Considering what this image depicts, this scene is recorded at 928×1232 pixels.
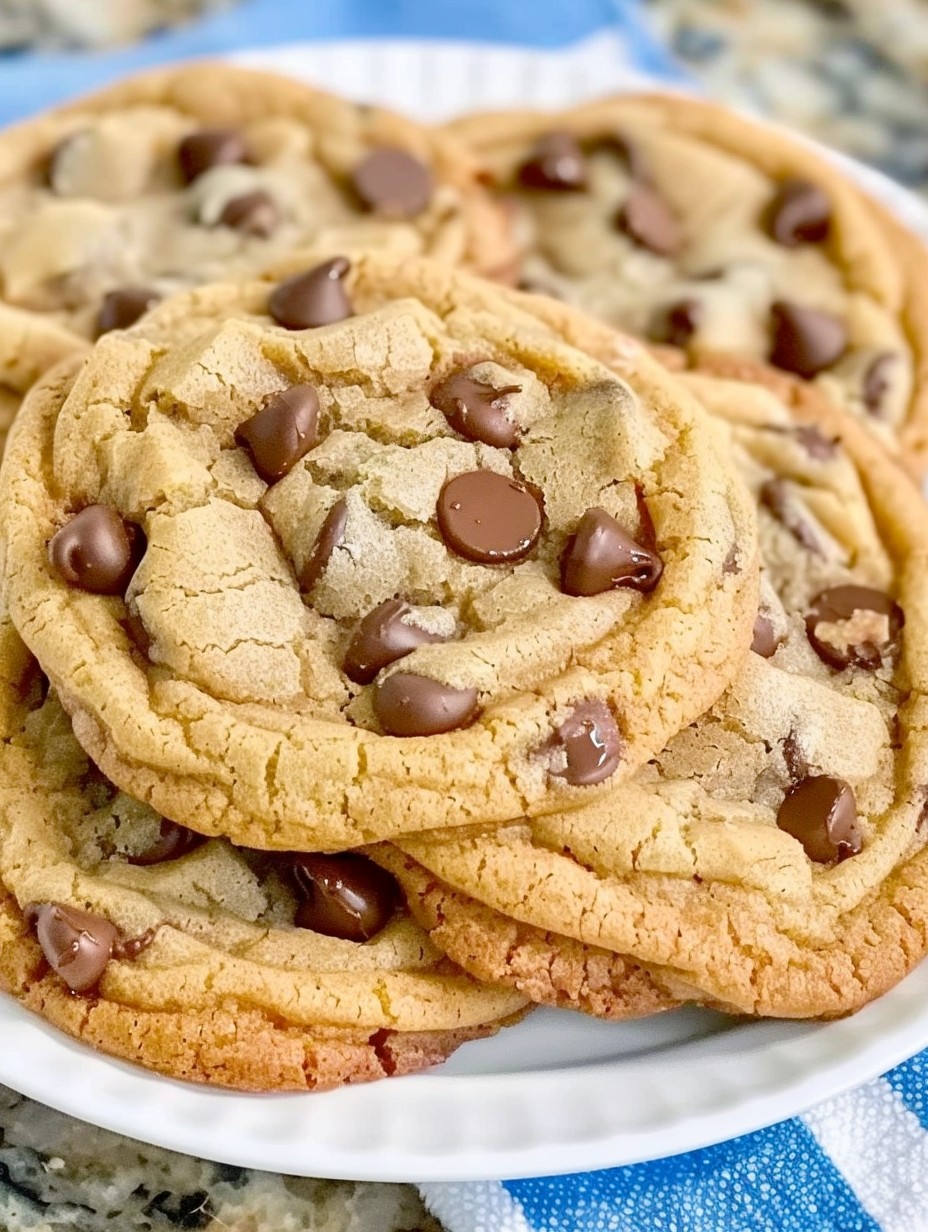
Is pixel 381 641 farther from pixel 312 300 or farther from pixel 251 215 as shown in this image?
pixel 251 215

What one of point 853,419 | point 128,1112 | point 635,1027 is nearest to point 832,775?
point 635,1027

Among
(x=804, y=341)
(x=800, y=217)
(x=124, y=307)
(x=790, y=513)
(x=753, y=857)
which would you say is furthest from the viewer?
(x=800, y=217)

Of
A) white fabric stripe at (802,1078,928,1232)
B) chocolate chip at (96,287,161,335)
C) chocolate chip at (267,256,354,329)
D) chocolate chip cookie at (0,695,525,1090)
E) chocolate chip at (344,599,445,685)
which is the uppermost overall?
chocolate chip at (267,256,354,329)

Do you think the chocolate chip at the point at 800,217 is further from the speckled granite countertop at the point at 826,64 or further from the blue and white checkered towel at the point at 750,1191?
the blue and white checkered towel at the point at 750,1191

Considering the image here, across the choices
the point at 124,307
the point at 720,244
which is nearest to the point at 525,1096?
the point at 124,307

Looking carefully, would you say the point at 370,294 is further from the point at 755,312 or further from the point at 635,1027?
the point at 635,1027

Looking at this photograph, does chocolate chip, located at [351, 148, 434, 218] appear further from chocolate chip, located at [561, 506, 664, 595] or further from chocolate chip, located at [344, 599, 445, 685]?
chocolate chip, located at [344, 599, 445, 685]

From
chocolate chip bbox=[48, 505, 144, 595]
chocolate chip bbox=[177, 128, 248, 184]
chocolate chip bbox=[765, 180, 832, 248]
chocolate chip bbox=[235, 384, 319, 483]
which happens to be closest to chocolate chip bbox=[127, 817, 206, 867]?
chocolate chip bbox=[48, 505, 144, 595]
